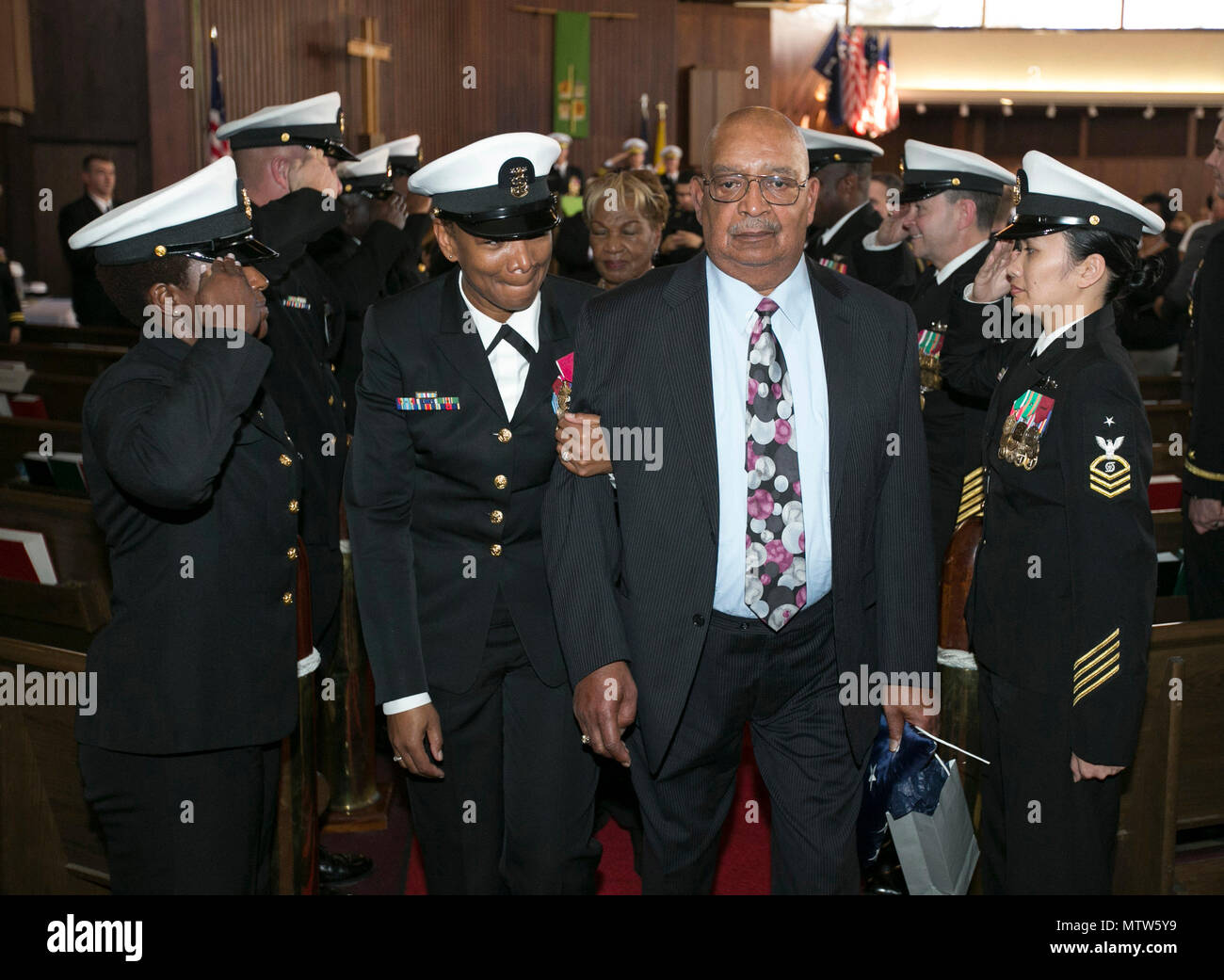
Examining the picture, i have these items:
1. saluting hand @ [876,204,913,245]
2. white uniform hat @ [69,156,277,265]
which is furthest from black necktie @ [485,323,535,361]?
saluting hand @ [876,204,913,245]

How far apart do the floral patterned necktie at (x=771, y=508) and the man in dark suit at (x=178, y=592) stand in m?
0.86

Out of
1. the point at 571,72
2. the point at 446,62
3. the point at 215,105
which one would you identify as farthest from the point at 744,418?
the point at 571,72

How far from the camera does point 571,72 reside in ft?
42.8

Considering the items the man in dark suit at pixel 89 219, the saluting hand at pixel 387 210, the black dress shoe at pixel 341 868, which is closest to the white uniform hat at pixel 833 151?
the saluting hand at pixel 387 210

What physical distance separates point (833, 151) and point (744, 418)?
342 cm

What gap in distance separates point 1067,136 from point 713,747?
56.7ft

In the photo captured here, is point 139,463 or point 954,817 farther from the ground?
point 139,463

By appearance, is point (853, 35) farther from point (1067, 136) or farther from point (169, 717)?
point (169, 717)

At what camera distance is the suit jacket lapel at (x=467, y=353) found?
7.66 feet

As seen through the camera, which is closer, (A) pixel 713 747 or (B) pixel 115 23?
(A) pixel 713 747

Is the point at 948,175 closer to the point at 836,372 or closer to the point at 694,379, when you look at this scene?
the point at 836,372

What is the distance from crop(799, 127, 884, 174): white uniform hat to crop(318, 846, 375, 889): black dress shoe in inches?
134

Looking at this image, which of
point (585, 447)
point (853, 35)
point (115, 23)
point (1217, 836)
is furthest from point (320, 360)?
point (853, 35)

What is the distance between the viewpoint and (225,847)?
201 centimetres
